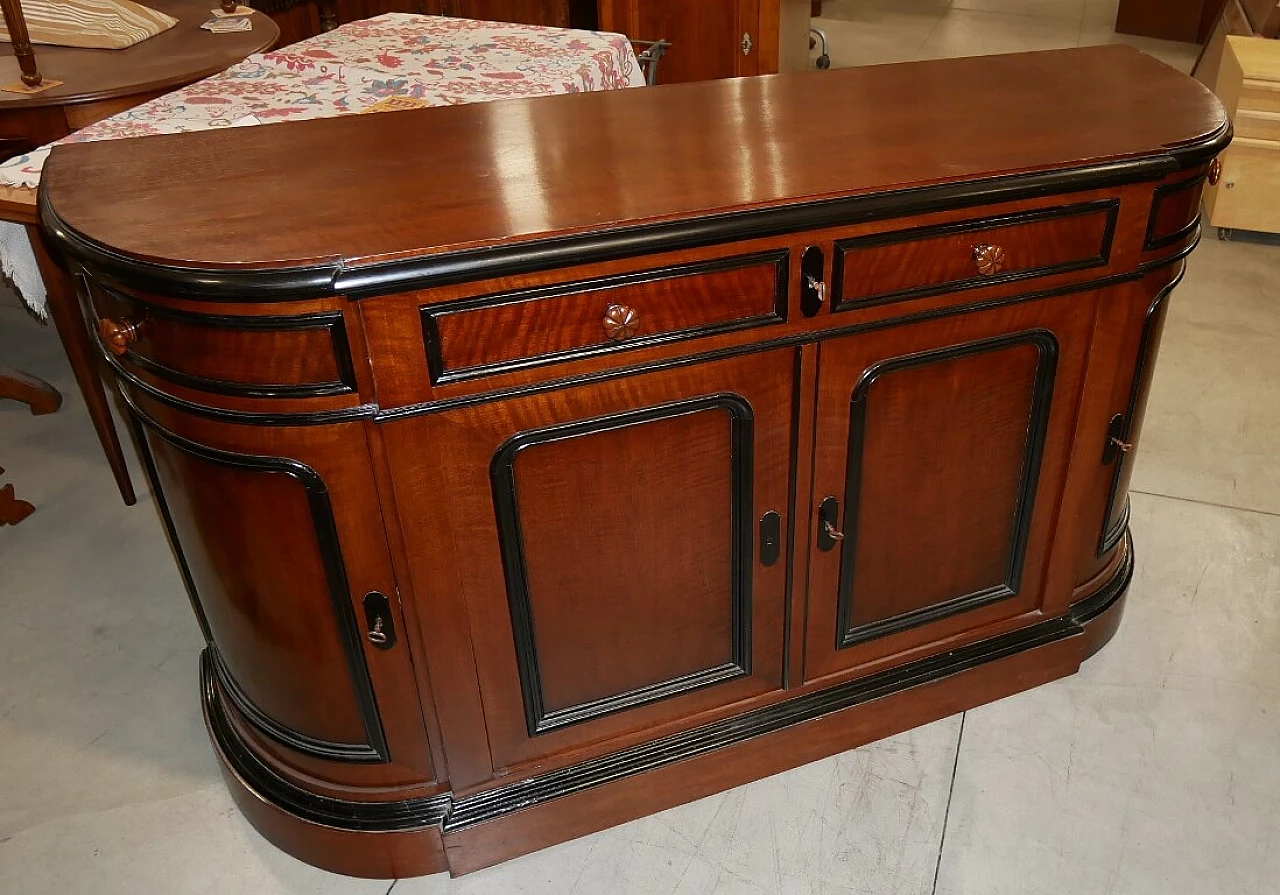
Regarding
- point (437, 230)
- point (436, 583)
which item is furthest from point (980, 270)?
Answer: point (436, 583)

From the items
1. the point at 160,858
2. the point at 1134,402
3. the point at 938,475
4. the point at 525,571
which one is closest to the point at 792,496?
the point at 938,475

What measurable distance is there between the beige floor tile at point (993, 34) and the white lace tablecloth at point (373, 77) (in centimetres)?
321

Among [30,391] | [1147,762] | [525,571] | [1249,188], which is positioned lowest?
[1147,762]

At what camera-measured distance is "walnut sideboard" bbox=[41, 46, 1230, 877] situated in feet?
4.42

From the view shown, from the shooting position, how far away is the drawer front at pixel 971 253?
147cm

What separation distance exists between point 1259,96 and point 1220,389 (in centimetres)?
114

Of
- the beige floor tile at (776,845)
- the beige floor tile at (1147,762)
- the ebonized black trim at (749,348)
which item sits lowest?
the beige floor tile at (1147,762)

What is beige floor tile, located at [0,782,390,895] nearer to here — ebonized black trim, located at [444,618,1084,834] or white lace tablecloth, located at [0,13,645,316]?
ebonized black trim, located at [444,618,1084,834]

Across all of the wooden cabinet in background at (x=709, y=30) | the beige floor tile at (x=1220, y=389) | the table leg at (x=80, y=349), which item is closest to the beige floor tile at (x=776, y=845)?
the beige floor tile at (x=1220, y=389)

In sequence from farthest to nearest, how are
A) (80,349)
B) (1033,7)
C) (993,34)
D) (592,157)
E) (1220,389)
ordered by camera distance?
(1033,7) → (993,34) → (1220,389) → (80,349) → (592,157)

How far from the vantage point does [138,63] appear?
2.77m

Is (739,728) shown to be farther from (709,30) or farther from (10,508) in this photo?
(709,30)

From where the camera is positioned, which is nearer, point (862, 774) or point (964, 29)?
point (862, 774)

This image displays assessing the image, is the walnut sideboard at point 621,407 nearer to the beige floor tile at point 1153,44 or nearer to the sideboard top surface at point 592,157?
the sideboard top surface at point 592,157
